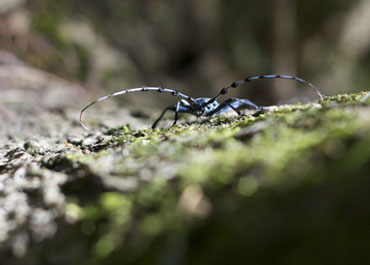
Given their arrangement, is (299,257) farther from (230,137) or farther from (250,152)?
(230,137)

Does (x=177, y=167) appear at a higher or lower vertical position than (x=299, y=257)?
higher

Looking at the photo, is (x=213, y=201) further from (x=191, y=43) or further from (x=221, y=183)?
(x=191, y=43)

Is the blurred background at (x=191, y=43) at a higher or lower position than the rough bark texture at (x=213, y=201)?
higher

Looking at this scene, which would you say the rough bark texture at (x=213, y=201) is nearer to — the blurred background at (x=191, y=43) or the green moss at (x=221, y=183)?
the green moss at (x=221, y=183)

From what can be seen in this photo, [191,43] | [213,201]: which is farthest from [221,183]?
[191,43]

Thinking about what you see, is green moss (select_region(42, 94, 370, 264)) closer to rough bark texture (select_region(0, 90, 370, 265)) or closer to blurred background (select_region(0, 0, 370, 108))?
rough bark texture (select_region(0, 90, 370, 265))

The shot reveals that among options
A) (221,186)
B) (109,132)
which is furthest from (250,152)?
(109,132)

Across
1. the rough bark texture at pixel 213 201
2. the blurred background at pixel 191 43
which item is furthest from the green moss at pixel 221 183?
the blurred background at pixel 191 43

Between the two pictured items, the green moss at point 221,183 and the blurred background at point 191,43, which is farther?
the blurred background at point 191,43

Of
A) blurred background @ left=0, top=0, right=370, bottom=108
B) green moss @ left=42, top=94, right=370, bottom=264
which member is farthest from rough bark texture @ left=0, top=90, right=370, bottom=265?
blurred background @ left=0, top=0, right=370, bottom=108
